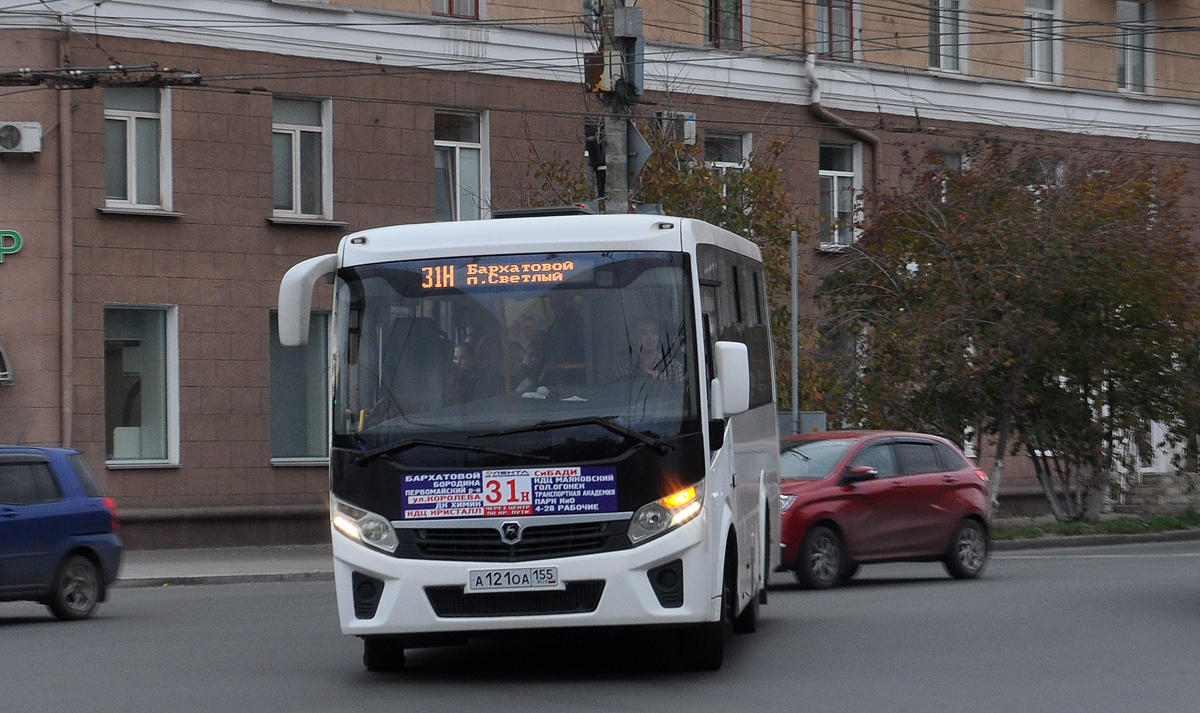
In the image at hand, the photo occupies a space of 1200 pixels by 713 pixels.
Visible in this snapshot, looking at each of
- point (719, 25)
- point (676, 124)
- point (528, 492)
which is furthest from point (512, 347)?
point (719, 25)

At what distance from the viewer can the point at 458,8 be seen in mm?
28812

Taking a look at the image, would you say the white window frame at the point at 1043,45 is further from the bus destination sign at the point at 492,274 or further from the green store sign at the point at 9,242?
the bus destination sign at the point at 492,274

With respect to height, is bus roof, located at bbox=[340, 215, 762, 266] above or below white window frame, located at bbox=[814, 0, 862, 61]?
below

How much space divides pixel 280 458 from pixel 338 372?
677 inches

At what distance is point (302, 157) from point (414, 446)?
18062 mm

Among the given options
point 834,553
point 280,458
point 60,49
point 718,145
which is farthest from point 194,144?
point 834,553

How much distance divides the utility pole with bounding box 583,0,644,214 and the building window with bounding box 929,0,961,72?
49.2ft

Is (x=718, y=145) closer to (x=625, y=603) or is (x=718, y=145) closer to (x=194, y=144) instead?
(x=194, y=144)

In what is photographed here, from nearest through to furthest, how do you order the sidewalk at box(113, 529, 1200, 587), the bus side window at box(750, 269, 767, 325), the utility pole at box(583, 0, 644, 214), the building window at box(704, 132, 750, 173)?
the bus side window at box(750, 269, 767, 325)
the utility pole at box(583, 0, 644, 214)
the sidewalk at box(113, 529, 1200, 587)
the building window at box(704, 132, 750, 173)

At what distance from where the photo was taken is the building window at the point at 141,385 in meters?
26.1

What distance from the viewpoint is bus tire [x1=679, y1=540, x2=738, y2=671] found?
1076 centimetres

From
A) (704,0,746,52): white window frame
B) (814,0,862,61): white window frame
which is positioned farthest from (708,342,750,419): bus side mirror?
(814,0,862,61): white window frame

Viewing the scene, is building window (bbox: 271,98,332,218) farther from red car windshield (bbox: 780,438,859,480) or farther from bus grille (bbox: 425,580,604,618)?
bus grille (bbox: 425,580,604,618)

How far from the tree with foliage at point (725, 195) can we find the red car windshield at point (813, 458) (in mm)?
7141
